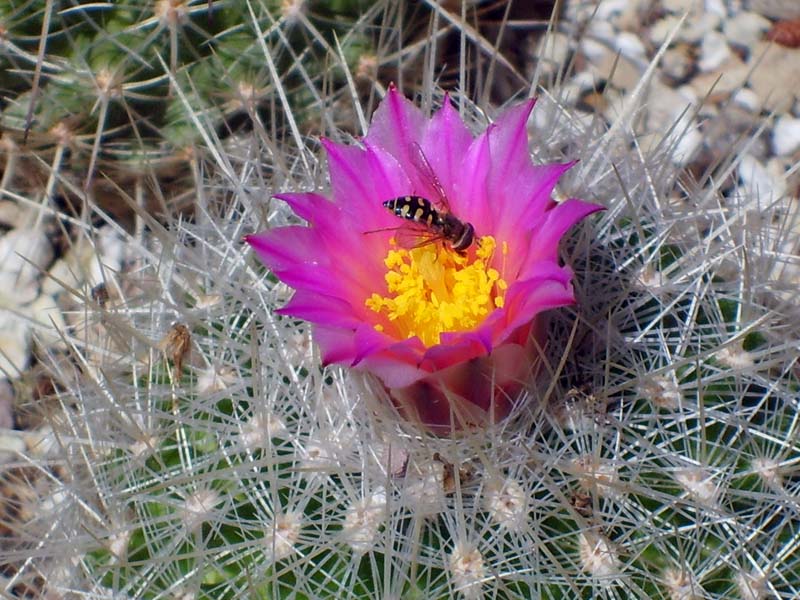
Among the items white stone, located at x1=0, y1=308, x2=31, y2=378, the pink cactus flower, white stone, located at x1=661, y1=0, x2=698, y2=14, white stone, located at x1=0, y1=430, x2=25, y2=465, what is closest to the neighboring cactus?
the pink cactus flower

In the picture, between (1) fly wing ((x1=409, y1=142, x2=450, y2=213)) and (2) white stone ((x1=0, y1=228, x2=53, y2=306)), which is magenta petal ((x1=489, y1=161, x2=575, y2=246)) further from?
(2) white stone ((x1=0, y1=228, x2=53, y2=306))

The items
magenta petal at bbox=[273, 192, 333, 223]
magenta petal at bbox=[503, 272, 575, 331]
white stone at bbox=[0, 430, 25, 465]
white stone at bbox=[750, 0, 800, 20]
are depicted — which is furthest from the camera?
white stone at bbox=[750, 0, 800, 20]

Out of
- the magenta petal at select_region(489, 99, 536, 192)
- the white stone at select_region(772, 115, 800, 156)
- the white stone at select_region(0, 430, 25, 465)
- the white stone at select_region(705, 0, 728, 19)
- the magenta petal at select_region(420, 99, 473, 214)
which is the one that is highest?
the magenta petal at select_region(489, 99, 536, 192)

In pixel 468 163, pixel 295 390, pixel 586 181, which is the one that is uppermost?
pixel 468 163

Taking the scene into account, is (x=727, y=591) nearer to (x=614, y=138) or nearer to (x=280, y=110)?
(x=614, y=138)

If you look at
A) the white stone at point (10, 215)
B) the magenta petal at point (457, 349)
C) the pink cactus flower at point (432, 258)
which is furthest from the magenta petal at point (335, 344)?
the white stone at point (10, 215)

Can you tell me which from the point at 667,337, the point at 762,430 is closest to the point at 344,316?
the point at 667,337

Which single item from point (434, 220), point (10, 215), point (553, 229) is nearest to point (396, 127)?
point (434, 220)
